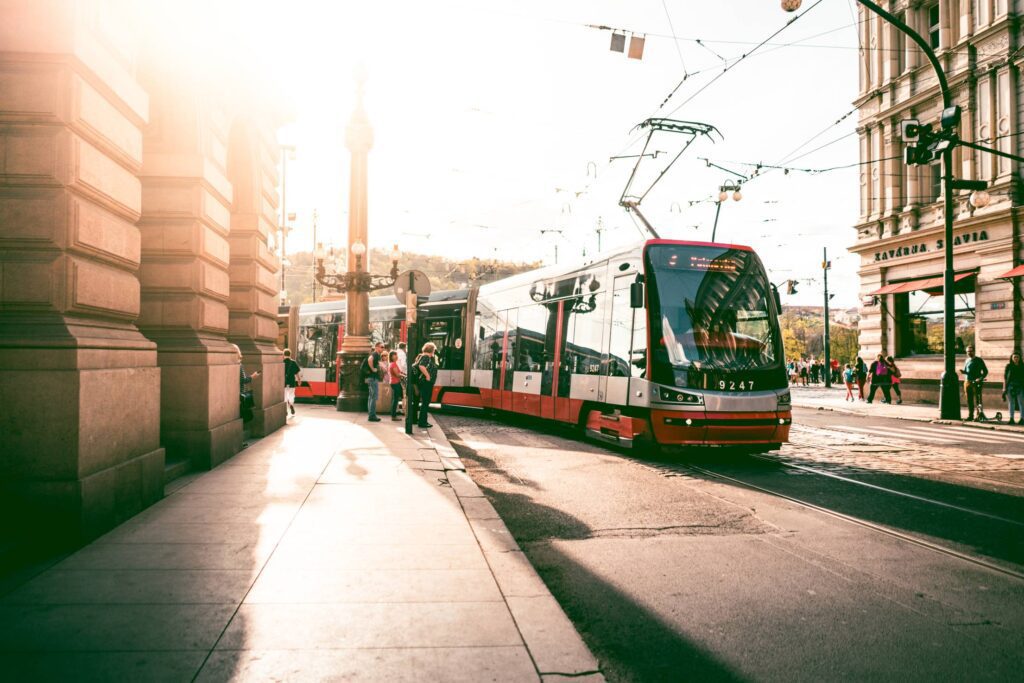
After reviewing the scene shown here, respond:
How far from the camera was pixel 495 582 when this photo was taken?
14.9ft

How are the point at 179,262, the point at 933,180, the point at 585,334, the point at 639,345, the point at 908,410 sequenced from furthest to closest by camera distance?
the point at 933,180 → the point at 908,410 → the point at 585,334 → the point at 639,345 → the point at 179,262

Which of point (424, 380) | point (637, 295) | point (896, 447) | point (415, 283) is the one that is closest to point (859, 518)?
point (637, 295)

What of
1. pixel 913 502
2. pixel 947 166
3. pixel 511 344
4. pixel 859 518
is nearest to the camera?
pixel 859 518

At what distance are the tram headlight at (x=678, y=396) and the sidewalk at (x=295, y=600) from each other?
3870 millimetres

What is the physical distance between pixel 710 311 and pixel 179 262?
680cm

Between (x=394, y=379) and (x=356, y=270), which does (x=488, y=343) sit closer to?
(x=394, y=379)

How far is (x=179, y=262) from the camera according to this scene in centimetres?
891

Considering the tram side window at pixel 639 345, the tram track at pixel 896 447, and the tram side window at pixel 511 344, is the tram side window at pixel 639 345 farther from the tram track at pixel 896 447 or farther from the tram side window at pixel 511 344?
the tram side window at pixel 511 344

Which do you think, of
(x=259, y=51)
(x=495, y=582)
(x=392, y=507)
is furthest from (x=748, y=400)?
(x=259, y=51)

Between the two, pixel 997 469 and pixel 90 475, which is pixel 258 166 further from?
pixel 997 469

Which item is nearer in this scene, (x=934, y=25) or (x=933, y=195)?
(x=934, y=25)

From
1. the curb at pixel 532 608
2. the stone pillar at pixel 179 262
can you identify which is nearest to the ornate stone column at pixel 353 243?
the stone pillar at pixel 179 262

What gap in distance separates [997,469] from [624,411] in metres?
4.75

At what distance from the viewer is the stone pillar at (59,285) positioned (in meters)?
5.25
